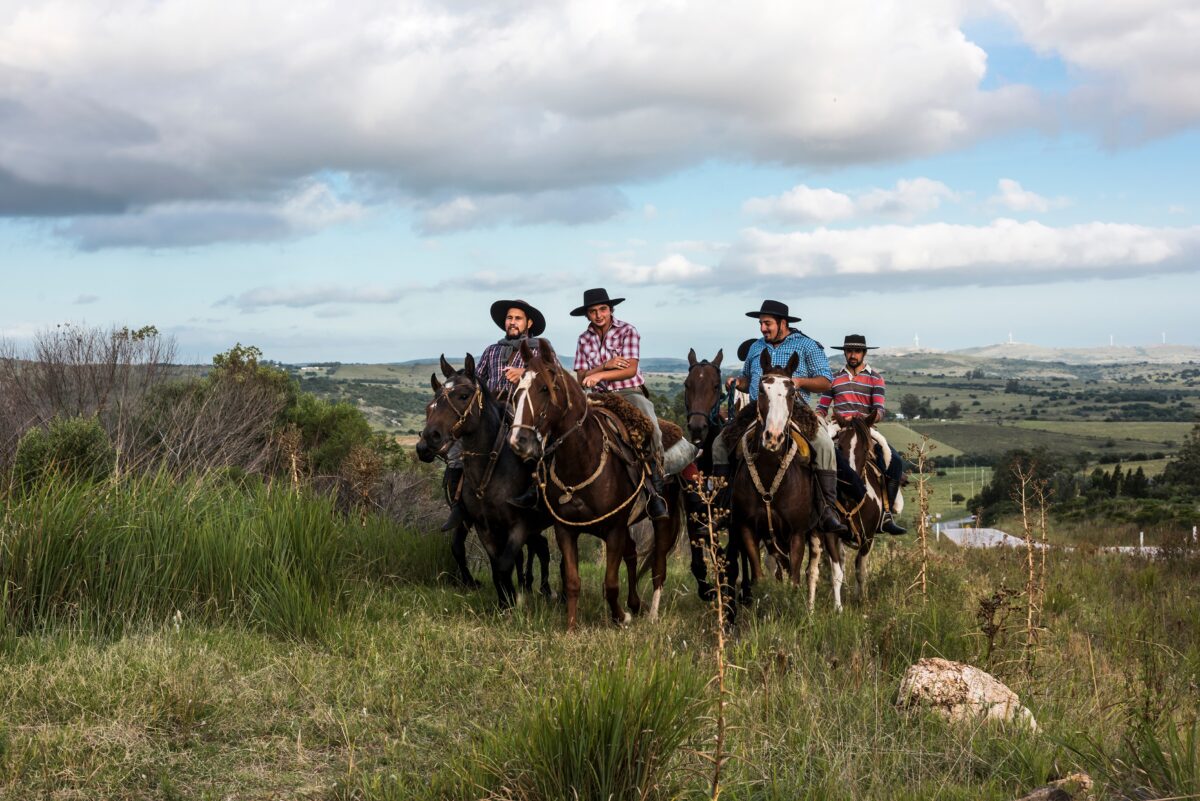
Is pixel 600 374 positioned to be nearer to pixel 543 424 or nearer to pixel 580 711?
pixel 543 424

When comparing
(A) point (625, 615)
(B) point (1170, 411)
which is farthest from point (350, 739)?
(B) point (1170, 411)

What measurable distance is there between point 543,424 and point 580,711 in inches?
180

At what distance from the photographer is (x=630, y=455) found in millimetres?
9422

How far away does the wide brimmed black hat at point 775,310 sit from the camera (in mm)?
10422

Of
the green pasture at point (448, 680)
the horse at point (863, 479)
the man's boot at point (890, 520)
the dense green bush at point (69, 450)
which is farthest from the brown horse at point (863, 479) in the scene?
the dense green bush at point (69, 450)

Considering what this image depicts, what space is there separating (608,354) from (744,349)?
203 cm

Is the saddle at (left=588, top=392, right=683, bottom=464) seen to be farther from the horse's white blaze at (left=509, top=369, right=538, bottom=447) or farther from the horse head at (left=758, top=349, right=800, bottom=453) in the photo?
the horse head at (left=758, top=349, right=800, bottom=453)

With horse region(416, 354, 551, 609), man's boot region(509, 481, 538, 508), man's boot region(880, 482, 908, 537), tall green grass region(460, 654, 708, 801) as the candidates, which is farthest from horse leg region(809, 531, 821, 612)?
tall green grass region(460, 654, 708, 801)

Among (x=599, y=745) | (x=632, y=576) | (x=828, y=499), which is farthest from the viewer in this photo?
(x=632, y=576)

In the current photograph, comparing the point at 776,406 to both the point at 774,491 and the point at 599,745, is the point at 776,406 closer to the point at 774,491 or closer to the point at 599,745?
the point at 774,491

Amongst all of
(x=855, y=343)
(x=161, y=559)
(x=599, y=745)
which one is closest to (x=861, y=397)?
(x=855, y=343)

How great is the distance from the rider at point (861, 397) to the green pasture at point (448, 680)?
1.11m

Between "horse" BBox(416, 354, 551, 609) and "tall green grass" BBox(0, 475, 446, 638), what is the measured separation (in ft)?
4.58

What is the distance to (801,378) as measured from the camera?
10.0m
